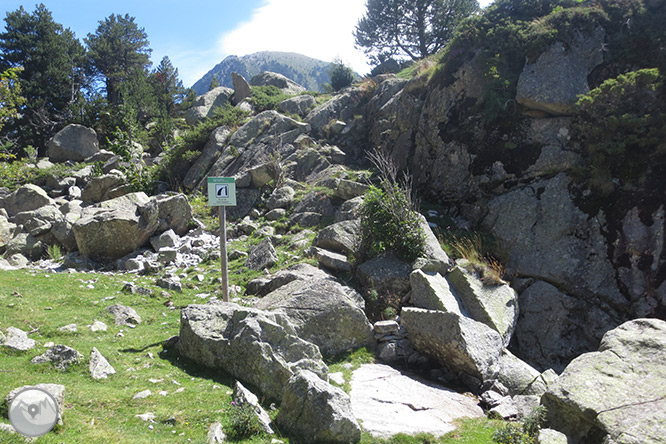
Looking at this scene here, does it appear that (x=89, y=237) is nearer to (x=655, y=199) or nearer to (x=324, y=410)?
(x=324, y=410)

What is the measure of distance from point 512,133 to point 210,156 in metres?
18.9

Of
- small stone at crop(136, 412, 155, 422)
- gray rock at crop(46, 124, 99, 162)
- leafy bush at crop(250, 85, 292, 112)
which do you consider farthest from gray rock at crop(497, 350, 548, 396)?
gray rock at crop(46, 124, 99, 162)

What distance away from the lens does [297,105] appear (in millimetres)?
29766

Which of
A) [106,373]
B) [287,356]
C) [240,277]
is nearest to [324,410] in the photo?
[287,356]

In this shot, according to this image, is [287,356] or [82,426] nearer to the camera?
[82,426]

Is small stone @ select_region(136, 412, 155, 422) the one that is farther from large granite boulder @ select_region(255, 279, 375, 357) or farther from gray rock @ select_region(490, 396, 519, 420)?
gray rock @ select_region(490, 396, 519, 420)

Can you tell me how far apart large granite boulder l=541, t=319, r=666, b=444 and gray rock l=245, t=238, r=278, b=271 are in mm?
8982

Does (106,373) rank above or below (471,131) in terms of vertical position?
below

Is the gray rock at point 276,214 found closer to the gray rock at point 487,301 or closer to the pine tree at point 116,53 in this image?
the gray rock at point 487,301

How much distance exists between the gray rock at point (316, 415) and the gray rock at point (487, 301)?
18.3 feet

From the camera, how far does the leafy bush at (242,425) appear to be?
16.9 ft

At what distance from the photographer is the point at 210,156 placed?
85.8 feet

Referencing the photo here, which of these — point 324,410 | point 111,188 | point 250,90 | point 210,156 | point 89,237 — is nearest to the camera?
point 324,410

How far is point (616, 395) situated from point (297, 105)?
27.5 metres
